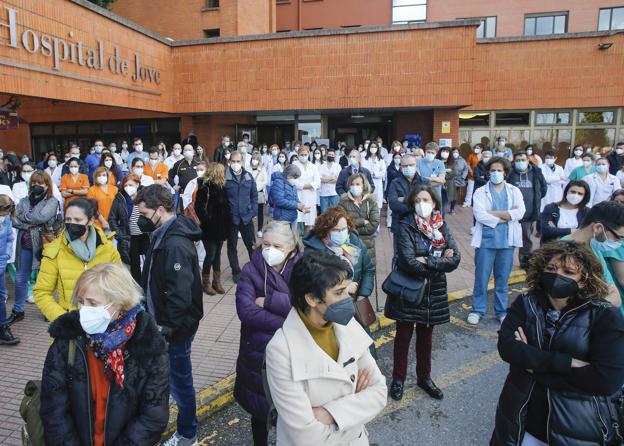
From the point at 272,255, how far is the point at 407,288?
1437mm

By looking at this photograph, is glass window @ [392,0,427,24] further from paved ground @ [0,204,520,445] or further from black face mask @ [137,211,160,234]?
black face mask @ [137,211,160,234]

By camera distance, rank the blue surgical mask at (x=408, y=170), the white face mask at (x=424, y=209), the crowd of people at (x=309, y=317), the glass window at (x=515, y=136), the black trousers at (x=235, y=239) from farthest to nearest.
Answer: the glass window at (x=515, y=136) < the blue surgical mask at (x=408, y=170) < the black trousers at (x=235, y=239) < the white face mask at (x=424, y=209) < the crowd of people at (x=309, y=317)

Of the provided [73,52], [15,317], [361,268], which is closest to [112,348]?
[361,268]

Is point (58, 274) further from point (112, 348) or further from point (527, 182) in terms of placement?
point (527, 182)

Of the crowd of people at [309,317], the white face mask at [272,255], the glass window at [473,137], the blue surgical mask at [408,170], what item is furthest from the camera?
the glass window at [473,137]

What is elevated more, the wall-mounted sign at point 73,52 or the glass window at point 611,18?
the glass window at point 611,18

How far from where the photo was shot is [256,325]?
304 cm

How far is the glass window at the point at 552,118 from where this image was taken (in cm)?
1847

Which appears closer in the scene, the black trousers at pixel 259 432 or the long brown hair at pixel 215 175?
the black trousers at pixel 259 432

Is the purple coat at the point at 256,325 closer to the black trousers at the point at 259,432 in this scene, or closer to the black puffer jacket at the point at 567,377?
the black trousers at the point at 259,432

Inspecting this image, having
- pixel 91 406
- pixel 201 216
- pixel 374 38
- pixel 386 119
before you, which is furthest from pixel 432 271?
pixel 386 119

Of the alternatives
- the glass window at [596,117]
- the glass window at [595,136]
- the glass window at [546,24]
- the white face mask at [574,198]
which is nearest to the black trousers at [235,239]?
the white face mask at [574,198]

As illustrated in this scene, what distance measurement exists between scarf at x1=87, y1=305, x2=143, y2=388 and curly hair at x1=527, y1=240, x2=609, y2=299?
2321mm

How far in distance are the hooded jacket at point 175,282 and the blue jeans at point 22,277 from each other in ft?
11.0
